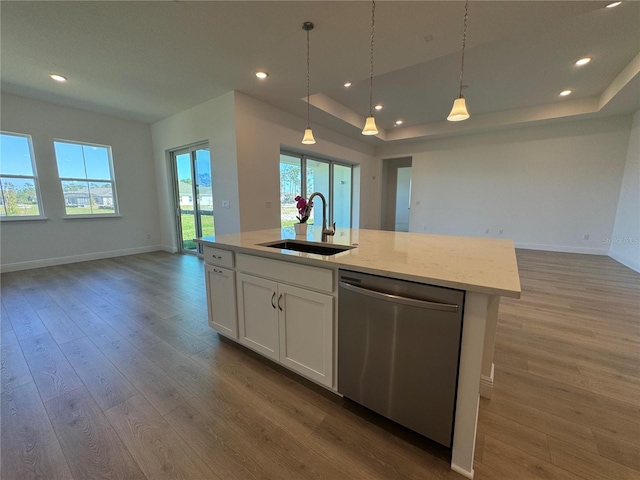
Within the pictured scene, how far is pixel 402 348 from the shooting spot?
1.19m

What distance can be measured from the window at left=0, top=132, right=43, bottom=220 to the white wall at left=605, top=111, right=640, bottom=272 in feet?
33.7

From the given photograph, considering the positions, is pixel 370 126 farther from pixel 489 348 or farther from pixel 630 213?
pixel 630 213

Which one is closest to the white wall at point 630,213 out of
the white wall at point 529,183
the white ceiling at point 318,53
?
the white wall at point 529,183

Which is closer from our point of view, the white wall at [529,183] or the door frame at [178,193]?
the door frame at [178,193]

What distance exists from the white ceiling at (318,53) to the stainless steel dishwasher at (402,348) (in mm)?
2400

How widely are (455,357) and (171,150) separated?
608cm

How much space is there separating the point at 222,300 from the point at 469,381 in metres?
1.77

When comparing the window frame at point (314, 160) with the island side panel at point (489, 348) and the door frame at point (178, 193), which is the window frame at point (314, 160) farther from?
the island side panel at point (489, 348)

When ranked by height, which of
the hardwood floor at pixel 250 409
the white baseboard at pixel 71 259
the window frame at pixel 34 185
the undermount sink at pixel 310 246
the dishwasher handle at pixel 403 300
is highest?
the window frame at pixel 34 185

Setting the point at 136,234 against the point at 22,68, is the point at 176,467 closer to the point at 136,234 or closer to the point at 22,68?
the point at 22,68

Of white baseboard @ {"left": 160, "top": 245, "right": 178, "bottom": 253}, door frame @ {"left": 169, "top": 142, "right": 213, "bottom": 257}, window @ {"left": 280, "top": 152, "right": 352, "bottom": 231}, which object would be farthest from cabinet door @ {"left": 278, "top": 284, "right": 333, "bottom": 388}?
white baseboard @ {"left": 160, "top": 245, "right": 178, "bottom": 253}

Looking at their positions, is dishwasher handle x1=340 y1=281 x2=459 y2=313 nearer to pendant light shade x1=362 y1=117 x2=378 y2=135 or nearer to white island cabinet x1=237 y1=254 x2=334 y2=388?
white island cabinet x1=237 y1=254 x2=334 y2=388

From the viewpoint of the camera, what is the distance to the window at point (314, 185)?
5.15 meters

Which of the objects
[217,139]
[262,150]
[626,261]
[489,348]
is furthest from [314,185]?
[626,261]
